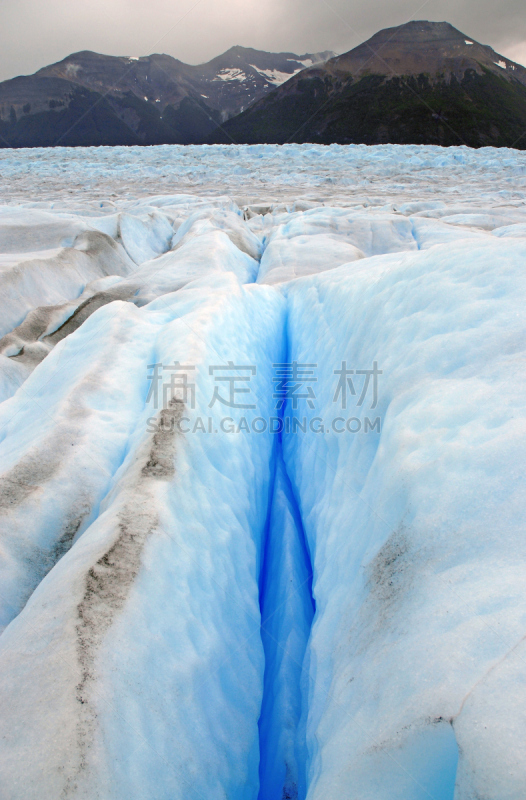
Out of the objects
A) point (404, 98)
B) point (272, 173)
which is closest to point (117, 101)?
point (404, 98)

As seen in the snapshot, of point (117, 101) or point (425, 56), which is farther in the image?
point (117, 101)

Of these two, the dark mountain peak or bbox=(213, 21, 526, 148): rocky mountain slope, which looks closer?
bbox=(213, 21, 526, 148): rocky mountain slope

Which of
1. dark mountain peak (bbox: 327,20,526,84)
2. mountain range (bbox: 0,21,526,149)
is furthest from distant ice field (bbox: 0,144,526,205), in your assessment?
dark mountain peak (bbox: 327,20,526,84)

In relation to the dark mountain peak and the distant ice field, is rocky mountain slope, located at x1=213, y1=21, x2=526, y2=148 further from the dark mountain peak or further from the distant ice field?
the distant ice field

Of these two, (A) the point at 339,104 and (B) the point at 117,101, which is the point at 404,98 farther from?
(B) the point at 117,101

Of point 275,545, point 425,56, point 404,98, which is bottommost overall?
point 275,545

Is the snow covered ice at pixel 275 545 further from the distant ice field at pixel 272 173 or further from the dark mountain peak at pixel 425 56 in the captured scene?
the dark mountain peak at pixel 425 56

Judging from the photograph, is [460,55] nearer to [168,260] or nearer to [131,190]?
[131,190]
